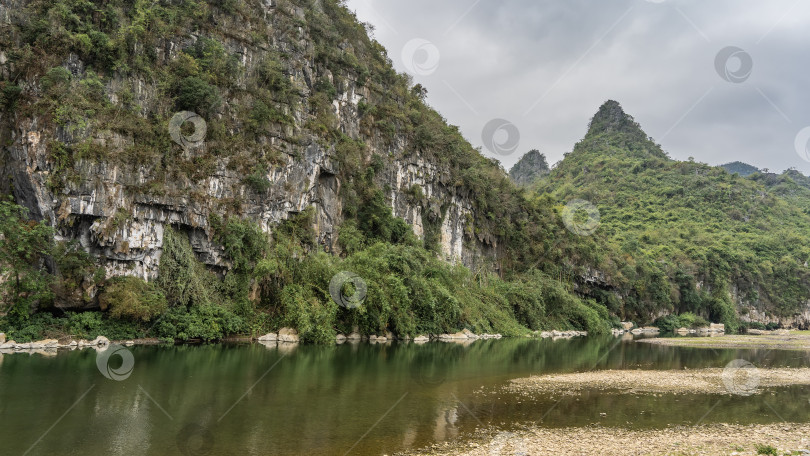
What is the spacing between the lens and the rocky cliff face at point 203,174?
28766 millimetres

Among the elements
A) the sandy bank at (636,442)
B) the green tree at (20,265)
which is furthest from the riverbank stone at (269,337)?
the sandy bank at (636,442)

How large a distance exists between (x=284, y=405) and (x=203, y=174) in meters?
25.5

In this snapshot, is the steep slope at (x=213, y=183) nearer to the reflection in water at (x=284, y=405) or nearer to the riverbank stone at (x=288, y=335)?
the riverbank stone at (x=288, y=335)

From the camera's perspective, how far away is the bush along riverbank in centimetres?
2641

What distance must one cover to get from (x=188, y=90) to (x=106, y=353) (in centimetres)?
2091

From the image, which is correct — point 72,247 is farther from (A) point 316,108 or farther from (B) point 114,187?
(A) point 316,108

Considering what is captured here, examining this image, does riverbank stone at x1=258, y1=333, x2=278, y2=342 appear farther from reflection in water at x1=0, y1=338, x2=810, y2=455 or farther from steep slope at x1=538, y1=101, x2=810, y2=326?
steep slope at x1=538, y1=101, x2=810, y2=326

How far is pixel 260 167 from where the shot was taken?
37844 millimetres

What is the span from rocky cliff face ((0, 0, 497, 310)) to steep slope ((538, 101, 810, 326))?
136 feet

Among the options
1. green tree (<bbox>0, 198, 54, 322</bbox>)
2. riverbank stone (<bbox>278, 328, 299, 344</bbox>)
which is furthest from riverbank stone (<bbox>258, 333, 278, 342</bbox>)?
green tree (<bbox>0, 198, 54, 322</bbox>)

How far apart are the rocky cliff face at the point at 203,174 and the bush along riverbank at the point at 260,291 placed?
1334 millimetres

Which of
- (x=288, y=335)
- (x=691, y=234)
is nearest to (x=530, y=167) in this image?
(x=691, y=234)

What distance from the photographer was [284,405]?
1389cm

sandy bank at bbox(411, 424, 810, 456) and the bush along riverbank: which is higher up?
the bush along riverbank
